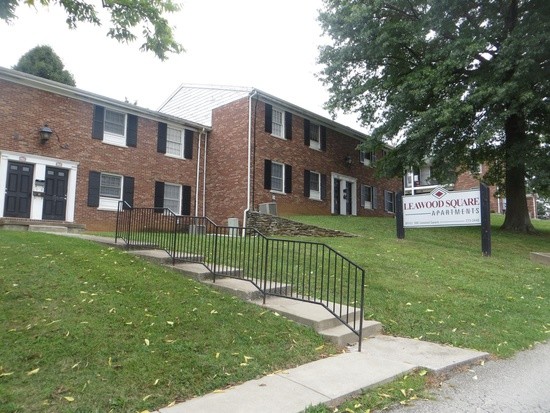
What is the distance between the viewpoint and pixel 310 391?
3.62 m

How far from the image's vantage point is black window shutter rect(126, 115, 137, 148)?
54.2ft

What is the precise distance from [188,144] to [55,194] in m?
6.19

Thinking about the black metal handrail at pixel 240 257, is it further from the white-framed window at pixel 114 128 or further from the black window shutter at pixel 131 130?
the black window shutter at pixel 131 130

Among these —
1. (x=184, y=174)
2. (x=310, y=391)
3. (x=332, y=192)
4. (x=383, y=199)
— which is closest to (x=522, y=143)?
(x=332, y=192)

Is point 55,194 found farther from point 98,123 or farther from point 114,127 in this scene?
point 114,127

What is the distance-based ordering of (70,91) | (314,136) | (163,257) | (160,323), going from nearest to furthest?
(160,323)
(163,257)
(70,91)
(314,136)

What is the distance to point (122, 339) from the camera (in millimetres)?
4301

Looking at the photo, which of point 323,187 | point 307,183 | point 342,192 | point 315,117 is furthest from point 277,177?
point 342,192

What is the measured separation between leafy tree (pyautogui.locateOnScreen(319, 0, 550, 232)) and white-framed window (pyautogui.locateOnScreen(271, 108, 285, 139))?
237cm

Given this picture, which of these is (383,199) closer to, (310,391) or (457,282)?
(457,282)

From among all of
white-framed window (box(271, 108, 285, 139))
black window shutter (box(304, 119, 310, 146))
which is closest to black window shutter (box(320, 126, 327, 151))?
black window shutter (box(304, 119, 310, 146))

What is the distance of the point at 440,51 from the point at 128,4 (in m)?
12.1

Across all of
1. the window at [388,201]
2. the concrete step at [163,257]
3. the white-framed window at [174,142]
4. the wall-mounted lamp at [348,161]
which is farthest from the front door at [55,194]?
the window at [388,201]

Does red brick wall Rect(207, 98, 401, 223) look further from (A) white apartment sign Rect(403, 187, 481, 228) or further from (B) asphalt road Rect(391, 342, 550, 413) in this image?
(B) asphalt road Rect(391, 342, 550, 413)
